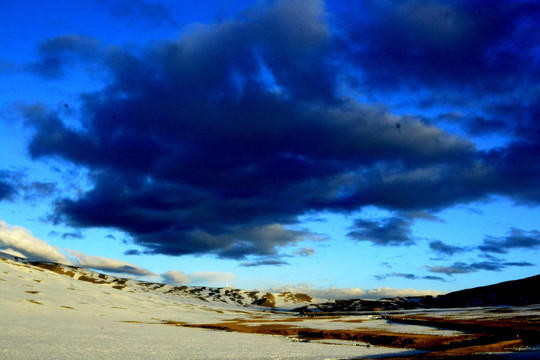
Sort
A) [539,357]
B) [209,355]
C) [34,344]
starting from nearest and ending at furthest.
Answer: [539,357] < [209,355] < [34,344]

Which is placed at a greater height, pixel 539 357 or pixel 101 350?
pixel 539 357

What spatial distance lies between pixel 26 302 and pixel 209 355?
9963 cm

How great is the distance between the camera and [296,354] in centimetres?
3819

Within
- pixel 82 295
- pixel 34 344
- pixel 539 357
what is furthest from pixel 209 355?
pixel 82 295

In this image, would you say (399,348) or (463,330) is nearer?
(399,348)

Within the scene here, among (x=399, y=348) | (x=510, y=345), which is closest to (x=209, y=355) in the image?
(x=399, y=348)

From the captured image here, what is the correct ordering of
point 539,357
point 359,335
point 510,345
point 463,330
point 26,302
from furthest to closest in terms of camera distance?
point 26,302
point 463,330
point 359,335
point 510,345
point 539,357

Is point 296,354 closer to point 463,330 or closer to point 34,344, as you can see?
point 34,344

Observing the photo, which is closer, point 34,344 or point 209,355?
point 209,355

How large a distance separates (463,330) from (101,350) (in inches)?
2220

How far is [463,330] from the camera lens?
225 ft

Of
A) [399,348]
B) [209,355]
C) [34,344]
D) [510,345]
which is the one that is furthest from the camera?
[399,348]

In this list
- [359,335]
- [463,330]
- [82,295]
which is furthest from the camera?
[82,295]

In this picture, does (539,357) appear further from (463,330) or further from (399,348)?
(463,330)
